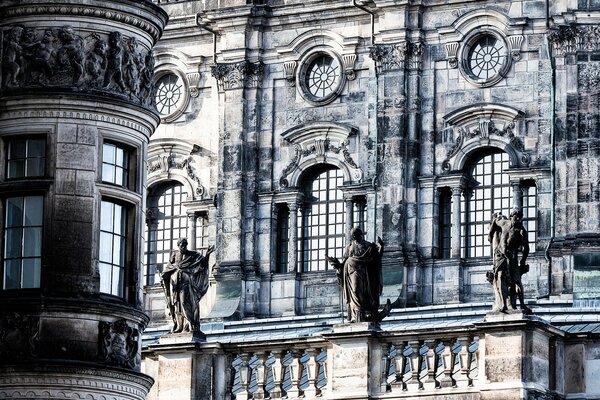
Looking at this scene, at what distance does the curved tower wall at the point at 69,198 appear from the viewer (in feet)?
86.5

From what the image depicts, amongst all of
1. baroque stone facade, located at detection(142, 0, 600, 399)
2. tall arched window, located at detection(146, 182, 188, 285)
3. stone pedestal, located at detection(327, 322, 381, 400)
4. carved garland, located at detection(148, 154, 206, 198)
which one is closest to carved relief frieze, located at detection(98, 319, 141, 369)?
stone pedestal, located at detection(327, 322, 381, 400)

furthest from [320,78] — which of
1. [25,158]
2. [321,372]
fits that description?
[25,158]

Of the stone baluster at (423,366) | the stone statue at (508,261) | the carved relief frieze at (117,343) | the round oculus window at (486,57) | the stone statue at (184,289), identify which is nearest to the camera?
the carved relief frieze at (117,343)

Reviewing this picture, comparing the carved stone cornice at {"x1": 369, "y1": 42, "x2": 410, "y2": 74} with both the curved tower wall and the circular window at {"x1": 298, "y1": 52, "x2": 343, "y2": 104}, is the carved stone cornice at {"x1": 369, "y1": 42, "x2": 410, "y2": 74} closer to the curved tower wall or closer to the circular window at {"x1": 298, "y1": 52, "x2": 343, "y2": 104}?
the circular window at {"x1": 298, "y1": 52, "x2": 343, "y2": 104}

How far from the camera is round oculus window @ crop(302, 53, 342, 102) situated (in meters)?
55.0

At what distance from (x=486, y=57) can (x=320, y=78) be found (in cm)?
409

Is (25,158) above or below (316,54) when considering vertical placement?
below

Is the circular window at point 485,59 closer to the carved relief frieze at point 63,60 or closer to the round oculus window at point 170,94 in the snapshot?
the round oculus window at point 170,94

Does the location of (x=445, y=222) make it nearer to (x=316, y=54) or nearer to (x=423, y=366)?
(x=316, y=54)

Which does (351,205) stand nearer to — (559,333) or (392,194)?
(392,194)

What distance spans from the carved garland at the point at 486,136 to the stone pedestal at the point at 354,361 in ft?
29.3

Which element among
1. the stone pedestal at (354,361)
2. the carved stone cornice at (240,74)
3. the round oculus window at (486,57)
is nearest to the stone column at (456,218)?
the round oculus window at (486,57)

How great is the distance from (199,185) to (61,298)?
29954 mm

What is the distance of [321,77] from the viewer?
55344 mm
